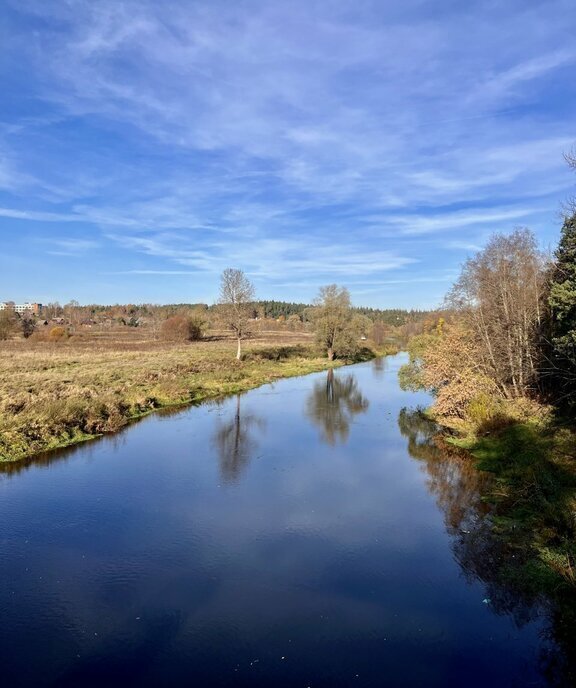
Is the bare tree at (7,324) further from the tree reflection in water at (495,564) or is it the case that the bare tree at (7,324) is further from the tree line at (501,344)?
the tree reflection in water at (495,564)

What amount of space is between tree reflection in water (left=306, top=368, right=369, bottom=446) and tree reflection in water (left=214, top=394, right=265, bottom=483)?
11.6 ft

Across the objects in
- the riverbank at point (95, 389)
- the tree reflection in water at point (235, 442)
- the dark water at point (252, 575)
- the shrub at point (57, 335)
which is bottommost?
the dark water at point (252, 575)

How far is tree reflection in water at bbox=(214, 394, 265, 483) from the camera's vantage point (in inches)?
733

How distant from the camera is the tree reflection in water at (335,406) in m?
25.3

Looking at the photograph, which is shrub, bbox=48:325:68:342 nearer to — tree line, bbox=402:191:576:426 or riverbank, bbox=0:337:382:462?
riverbank, bbox=0:337:382:462

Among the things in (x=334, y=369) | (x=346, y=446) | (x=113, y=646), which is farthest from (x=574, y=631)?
(x=334, y=369)

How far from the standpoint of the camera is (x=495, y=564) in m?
11.5

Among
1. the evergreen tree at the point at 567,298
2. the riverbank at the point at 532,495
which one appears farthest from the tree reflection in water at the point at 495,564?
the evergreen tree at the point at 567,298

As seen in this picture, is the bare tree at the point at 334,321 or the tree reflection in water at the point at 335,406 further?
the bare tree at the point at 334,321

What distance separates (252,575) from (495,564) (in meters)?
5.62

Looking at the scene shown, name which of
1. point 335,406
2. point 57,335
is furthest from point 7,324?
point 335,406

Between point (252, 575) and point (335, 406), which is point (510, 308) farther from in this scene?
point (252, 575)

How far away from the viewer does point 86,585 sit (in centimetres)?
1045

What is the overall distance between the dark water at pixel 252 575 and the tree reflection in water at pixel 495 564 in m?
0.09
